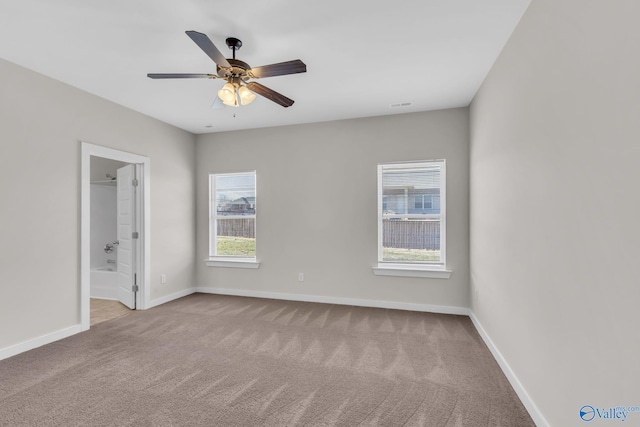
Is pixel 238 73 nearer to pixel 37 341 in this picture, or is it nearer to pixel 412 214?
pixel 412 214

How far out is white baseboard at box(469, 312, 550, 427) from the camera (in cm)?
190

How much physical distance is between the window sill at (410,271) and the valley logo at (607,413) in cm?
273

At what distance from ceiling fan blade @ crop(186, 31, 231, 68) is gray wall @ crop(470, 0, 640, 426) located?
1940mm

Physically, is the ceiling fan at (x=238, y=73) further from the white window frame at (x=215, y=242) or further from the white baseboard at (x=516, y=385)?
the white baseboard at (x=516, y=385)

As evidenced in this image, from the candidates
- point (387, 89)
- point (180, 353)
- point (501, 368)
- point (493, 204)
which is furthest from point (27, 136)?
point (501, 368)

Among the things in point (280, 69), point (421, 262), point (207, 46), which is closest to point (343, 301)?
point (421, 262)

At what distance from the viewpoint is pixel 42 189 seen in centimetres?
314

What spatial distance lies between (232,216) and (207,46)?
3560 millimetres

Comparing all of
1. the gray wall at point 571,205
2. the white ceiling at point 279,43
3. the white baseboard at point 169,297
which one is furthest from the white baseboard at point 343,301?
the white ceiling at point 279,43

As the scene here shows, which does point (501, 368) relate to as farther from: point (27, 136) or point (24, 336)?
point (27, 136)

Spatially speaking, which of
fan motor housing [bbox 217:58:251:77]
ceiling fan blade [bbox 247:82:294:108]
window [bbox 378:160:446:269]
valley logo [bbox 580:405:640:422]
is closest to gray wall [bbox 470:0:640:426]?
valley logo [bbox 580:405:640:422]

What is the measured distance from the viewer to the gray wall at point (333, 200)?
4.17 m

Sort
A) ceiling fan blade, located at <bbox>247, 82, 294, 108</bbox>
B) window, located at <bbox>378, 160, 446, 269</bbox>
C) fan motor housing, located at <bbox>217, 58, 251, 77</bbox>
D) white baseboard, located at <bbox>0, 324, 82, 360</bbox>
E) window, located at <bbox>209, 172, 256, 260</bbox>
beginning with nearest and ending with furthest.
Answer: fan motor housing, located at <bbox>217, 58, 251, 77</bbox>, ceiling fan blade, located at <bbox>247, 82, 294, 108</bbox>, white baseboard, located at <bbox>0, 324, 82, 360</bbox>, window, located at <bbox>378, 160, 446, 269</bbox>, window, located at <bbox>209, 172, 256, 260</bbox>

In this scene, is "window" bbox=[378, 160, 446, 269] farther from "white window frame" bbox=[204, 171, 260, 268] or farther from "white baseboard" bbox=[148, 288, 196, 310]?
"white baseboard" bbox=[148, 288, 196, 310]
